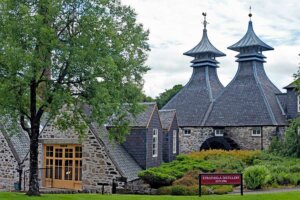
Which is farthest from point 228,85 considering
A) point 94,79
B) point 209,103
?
point 94,79

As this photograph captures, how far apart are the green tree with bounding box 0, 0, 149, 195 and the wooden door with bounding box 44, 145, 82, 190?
7600mm

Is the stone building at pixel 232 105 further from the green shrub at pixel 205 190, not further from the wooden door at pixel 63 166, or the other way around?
the green shrub at pixel 205 190

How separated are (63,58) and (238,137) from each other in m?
27.2

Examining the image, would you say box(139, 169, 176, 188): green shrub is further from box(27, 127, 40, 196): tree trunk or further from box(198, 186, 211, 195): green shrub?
box(27, 127, 40, 196): tree trunk

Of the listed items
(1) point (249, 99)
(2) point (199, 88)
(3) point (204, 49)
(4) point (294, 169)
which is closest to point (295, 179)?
(4) point (294, 169)

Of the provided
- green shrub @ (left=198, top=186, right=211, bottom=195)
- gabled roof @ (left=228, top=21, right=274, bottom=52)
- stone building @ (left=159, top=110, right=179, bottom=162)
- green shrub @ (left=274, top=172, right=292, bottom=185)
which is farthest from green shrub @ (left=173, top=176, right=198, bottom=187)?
gabled roof @ (left=228, top=21, right=274, bottom=52)

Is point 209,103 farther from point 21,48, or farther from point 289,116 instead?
point 21,48

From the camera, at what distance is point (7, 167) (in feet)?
87.1

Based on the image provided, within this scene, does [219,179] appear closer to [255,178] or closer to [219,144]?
[255,178]

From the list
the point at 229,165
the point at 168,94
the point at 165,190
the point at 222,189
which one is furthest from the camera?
the point at 168,94

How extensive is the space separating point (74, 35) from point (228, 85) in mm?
29822

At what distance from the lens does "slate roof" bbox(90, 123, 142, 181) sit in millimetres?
23994

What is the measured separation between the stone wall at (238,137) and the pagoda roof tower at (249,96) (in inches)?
20.0

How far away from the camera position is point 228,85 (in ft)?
146
